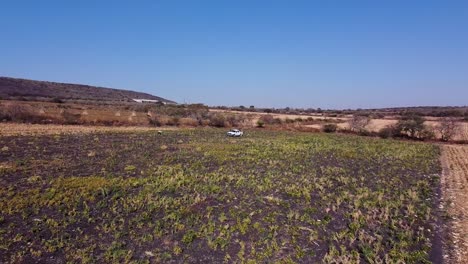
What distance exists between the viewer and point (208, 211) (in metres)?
11.6

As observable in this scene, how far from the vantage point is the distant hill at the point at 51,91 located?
10367cm

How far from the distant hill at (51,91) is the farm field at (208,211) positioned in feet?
275

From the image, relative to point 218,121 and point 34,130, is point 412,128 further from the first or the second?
point 34,130

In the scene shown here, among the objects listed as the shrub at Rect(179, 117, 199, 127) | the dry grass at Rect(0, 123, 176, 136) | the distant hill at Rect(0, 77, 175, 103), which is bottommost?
the shrub at Rect(179, 117, 199, 127)

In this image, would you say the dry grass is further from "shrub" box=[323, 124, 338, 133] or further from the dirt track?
the dirt track

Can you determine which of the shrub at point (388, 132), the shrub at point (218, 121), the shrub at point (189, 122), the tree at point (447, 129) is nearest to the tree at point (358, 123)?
the shrub at point (388, 132)

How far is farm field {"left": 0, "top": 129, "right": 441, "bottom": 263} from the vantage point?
871cm

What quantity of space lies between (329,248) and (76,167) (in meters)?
14.5

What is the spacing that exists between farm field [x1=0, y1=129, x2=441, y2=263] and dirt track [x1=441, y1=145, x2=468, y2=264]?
60 cm


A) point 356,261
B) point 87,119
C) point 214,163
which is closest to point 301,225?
point 356,261

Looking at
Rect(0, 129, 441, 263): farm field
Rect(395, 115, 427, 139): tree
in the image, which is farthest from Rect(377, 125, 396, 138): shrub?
Rect(0, 129, 441, 263): farm field

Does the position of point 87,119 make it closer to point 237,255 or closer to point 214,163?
point 214,163

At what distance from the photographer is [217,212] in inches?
461

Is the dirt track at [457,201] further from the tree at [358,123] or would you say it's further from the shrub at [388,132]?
the tree at [358,123]
